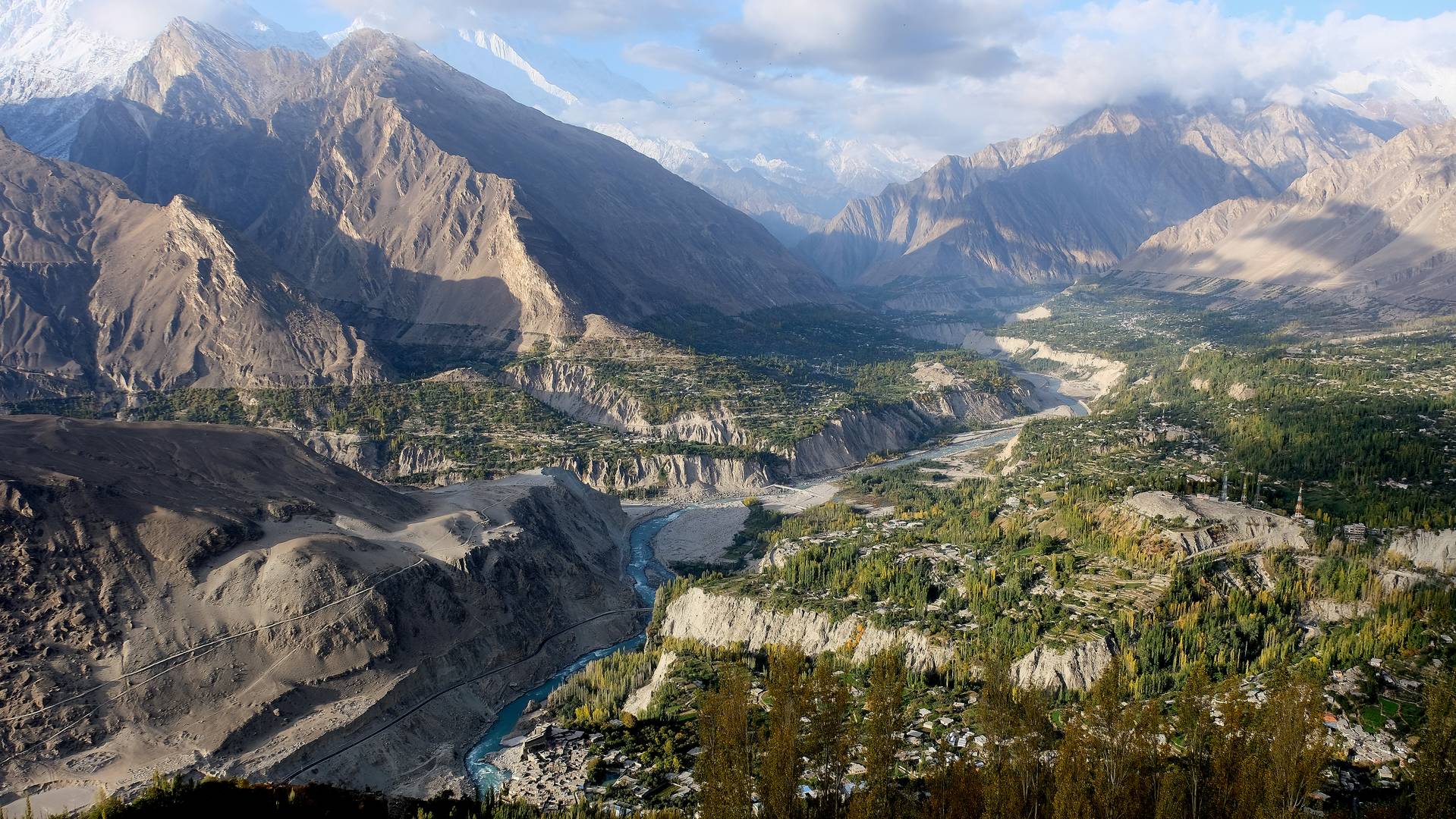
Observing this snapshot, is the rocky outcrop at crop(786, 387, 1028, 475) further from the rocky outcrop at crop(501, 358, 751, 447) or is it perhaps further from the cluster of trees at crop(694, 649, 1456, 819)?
the cluster of trees at crop(694, 649, 1456, 819)

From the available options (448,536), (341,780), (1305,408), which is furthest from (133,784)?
(1305,408)

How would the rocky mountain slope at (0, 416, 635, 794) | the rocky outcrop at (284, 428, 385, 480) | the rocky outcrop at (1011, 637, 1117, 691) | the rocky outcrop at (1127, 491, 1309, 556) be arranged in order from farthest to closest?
the rocky outcrop at (284, 428, 385, 480)
the rocky outcrop at (1127, 491, 1309, 556)
the rocky outcrop at (1011, 637, 1117, 691)
the rocky mountain slope at (0, 416, 635, 794)

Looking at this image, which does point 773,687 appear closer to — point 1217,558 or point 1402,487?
point 1217,558

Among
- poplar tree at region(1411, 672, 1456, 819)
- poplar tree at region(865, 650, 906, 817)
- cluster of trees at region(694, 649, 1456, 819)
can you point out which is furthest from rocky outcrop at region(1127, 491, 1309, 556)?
poplar tree at region(865, 650, 906, 817)

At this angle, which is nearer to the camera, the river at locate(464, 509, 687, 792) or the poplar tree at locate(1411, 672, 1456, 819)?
the poplar tree at locate(1411, 672, 1456, 819)

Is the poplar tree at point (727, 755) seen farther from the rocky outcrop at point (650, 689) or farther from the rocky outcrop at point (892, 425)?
the rocky outcrop at point (892, 425)

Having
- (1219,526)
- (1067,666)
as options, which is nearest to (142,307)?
(1067,666)
